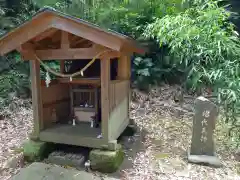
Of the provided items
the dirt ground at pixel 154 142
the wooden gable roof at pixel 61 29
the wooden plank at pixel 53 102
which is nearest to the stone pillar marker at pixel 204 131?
the dirt ground at pixel 154 142

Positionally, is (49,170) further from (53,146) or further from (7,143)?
(7,143)

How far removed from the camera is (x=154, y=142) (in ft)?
13.8

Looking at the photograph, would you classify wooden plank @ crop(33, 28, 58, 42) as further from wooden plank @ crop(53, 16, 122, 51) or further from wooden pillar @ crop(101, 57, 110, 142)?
wooden pillar @ crop(101, 57, 110, 142)

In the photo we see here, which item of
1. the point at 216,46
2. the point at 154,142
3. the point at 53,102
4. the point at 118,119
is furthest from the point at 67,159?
the point at 216,46

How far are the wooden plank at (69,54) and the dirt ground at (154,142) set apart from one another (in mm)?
1742

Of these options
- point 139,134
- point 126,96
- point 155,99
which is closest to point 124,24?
point 155,99

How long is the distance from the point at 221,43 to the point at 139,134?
8.01 feet

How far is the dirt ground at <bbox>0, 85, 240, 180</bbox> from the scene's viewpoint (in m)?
3.08

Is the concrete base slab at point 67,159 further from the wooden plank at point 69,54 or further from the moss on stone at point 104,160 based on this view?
the wooden plank at point 69,54

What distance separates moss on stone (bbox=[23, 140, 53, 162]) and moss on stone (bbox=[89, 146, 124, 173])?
89 cm

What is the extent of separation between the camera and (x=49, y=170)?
290cm

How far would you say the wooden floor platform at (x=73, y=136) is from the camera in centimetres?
314

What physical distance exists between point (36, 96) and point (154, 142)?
2.43 metres

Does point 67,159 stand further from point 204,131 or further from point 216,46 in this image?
point 216,46
